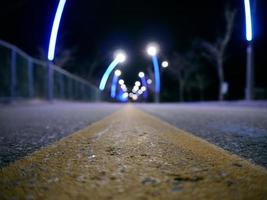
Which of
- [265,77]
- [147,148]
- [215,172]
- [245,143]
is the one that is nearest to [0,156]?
[147,148]

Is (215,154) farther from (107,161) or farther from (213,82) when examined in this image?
(213,82)

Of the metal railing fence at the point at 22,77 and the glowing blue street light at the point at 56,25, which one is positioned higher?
the glowing blue street light at the point at 56,25

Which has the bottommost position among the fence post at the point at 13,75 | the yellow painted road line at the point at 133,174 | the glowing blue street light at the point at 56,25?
the yellow painted road line at the point at 133,174

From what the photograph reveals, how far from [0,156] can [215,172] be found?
177 centimetres

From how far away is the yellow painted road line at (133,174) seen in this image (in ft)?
5.56

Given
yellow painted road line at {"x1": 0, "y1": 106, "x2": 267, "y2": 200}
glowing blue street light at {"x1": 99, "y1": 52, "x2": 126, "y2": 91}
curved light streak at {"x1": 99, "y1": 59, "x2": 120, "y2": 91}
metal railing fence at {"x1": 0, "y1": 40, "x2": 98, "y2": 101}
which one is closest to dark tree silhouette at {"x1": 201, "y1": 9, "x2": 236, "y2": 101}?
glowing blue street light at {"x1": 99, "y1": 52, "x2": 126, "y2": 91}

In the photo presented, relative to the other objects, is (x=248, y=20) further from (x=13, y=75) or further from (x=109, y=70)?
(x=109, y=70)

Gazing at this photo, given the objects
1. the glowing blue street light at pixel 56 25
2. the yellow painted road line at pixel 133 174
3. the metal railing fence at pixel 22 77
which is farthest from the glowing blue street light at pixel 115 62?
the yellow painted road line at pixel 133 174

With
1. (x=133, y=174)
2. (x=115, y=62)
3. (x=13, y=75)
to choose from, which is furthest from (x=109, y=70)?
(x=133, y=174)

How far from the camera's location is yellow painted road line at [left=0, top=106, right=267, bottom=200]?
1693 millimetres

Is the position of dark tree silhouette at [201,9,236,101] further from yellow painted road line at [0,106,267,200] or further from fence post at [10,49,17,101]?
yellow painted road line at [0,106,267,200]

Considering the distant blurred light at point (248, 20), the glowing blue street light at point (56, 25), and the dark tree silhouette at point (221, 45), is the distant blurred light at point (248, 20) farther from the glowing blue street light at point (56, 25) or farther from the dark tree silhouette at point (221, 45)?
the dark tree silhouette at point (221, 45)

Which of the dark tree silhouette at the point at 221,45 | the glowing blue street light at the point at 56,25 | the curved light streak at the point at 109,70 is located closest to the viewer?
the glowing blue street light at the point at 56,25

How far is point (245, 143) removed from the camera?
347 cm
